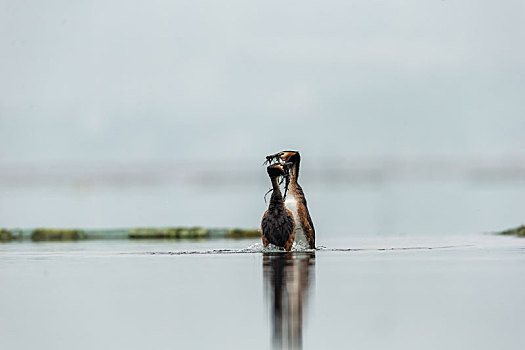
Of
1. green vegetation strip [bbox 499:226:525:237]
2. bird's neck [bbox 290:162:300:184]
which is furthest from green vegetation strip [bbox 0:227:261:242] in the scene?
bird's neck [bbox 290:162:300:184]

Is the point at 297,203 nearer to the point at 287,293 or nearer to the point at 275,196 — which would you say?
the point at 275,196

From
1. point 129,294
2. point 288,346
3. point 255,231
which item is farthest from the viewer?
point 255,231

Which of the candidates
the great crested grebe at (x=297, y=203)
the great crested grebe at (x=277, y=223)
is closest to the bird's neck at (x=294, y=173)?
the great crested grebe at (x=297, y=203)

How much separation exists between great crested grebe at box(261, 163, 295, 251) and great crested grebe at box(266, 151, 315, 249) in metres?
0.63

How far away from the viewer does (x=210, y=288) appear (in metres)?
12.8

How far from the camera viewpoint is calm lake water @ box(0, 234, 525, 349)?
888 cm

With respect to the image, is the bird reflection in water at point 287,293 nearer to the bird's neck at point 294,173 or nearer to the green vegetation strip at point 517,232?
the bird's neck at point 294,173

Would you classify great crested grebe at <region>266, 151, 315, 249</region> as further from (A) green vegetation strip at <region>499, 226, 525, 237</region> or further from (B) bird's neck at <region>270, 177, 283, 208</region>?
(A) green vegetation strip at <region>499, 226, 525, 237</region>

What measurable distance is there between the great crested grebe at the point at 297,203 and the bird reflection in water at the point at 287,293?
84.4 inches

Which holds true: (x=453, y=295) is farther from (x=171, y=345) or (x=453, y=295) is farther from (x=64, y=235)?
(x=64, y=235)

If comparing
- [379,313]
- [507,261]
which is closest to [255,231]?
[507,261]

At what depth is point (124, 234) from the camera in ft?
115

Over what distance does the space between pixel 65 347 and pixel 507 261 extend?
983 centimetres

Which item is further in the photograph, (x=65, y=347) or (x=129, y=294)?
(x=129, y=294)
